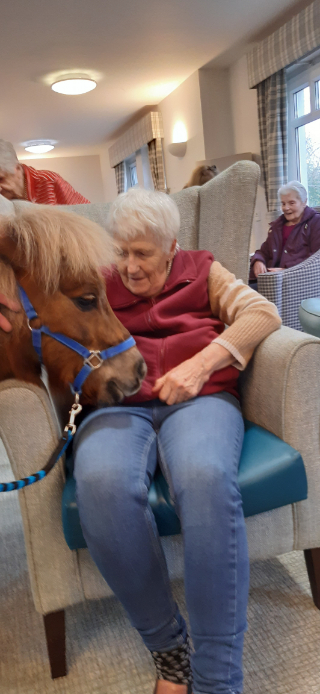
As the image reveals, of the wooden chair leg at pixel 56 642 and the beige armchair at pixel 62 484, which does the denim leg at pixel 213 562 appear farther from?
the wooden chair leg at pixel 56 642

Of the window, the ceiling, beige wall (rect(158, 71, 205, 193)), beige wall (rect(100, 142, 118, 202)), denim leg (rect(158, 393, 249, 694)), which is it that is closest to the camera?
denim leg (rect(158, 393, 249, 694))

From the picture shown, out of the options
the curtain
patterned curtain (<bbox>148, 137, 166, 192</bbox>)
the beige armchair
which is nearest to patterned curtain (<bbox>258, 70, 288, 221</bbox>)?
the curtain

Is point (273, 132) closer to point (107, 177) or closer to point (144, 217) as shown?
point (144, 217)

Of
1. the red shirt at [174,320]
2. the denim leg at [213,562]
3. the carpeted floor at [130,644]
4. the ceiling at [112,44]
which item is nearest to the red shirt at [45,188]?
the red shirt at [174,320]

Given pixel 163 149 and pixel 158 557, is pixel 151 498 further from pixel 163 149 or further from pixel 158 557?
pixel 163 149

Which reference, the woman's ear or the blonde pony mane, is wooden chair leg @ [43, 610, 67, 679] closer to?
the blonde pony mane

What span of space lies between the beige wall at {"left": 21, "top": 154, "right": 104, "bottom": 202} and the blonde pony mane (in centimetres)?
1010

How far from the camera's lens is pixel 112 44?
16.0ft

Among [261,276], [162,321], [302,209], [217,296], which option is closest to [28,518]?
[162,321]

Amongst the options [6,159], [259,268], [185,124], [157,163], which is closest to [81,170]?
[157,163]

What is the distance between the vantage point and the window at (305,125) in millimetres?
4855

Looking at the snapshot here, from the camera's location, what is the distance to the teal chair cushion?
1057 mm

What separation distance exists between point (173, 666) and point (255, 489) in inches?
14.9

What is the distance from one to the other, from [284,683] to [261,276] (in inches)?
94.2
